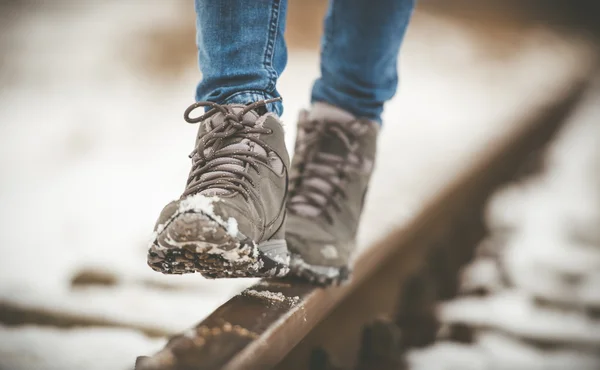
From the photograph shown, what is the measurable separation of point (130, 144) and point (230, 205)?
326cm

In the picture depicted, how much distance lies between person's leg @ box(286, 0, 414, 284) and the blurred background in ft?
0.86

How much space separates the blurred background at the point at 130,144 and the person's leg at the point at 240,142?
1.59 ft

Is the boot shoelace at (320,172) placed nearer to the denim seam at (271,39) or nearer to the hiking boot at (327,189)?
the hiking boot at (327,189)

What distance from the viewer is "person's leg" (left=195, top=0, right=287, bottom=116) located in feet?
2.45

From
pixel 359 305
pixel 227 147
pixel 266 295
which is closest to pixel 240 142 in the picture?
pixel 227 147

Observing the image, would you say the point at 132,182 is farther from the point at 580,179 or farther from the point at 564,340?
the point at 580,179

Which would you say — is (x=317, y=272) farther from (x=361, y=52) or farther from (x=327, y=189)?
(x=361, y=52)

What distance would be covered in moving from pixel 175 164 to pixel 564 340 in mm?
2281

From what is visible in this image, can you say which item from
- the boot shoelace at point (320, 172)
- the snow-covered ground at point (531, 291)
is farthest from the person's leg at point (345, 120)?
the snow-covered ground at point (531, 291)

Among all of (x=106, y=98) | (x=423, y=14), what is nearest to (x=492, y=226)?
(x=106, y=98)

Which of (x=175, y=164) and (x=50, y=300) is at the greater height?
(x=175, y=164)

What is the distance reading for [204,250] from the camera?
631mm

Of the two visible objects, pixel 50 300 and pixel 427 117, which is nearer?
pixel 50 300

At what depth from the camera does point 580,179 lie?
358cm
